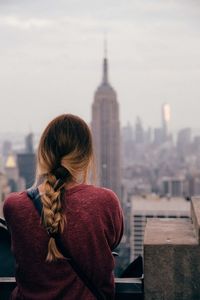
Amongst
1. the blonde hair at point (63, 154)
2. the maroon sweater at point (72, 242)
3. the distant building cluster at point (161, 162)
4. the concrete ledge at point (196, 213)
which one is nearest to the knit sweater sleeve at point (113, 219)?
the maroon sweater at point (72, 242)

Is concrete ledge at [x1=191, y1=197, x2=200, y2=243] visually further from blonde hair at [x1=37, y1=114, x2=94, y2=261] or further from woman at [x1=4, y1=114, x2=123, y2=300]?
blonde hair at [x1=37, y1=114, x2=94, y2=261]

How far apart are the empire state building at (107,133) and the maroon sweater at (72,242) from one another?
382ft

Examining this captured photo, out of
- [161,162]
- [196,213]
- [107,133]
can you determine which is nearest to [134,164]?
[161,162]

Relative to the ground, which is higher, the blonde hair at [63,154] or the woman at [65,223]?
the blonde hair at [63,154]

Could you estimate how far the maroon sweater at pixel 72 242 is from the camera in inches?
96.1

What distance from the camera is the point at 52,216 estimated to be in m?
2.40

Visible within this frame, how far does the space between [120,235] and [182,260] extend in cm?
26

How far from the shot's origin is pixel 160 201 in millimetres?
66875

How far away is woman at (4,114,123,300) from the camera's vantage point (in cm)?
244

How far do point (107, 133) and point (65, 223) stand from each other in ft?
437

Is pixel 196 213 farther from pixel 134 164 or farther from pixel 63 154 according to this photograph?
pixel 134 164

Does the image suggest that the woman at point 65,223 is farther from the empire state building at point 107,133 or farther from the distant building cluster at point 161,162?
the empire state building at point 107,133

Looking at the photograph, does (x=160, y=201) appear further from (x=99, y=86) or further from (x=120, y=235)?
(x=99, y=86)

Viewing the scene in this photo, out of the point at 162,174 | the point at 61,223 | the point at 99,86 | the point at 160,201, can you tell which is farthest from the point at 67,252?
the point at 99,86
